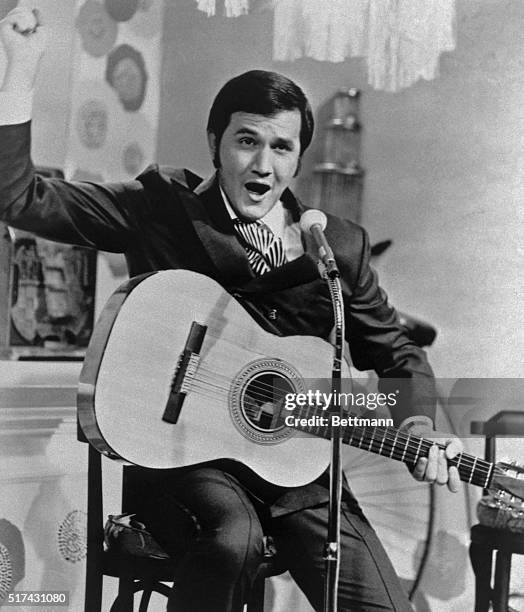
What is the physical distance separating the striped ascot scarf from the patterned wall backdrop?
347 millimetres

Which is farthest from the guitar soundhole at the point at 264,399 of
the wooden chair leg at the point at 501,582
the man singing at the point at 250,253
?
the wooden chair leg at the point at 501,582

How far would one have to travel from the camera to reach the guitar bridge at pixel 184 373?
2309mm

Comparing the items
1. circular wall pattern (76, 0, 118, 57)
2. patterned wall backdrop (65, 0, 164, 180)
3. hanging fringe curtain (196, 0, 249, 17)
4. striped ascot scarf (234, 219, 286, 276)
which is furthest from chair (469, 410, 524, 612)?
circular wall pattern (76, 0, 118, 57)

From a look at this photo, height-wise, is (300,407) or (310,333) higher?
(310,333)

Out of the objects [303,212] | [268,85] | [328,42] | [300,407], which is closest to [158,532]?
[300,407]

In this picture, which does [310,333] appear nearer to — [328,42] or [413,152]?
[413,152]

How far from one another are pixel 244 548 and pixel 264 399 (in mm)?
406

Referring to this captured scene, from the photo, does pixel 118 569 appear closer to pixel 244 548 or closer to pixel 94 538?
pixel 94 538

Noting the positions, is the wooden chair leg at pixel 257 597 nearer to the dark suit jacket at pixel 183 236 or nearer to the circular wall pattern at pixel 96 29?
the dark suit jacket at pixel 183 236

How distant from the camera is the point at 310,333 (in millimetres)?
2418

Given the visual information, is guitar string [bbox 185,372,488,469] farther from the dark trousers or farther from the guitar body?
the dark trousers

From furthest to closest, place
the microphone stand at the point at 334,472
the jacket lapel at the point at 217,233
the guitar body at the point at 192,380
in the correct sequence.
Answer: the jacket lapel at the point at 217,233
the guitar body at the point at 192,380
the microphone stand at the point at 334,472

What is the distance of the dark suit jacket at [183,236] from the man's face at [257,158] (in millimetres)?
49

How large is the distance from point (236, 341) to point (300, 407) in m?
0.26
